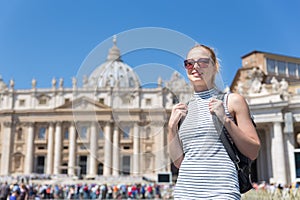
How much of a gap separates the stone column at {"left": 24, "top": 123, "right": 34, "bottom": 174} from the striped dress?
54644 mm

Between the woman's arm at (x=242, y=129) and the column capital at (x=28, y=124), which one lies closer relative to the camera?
the woman's arm at (x=242, y=129)

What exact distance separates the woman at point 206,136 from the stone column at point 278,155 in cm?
2592

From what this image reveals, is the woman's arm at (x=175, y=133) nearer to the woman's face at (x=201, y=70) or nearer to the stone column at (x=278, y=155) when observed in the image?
the woman's face at (x=201, y=70)

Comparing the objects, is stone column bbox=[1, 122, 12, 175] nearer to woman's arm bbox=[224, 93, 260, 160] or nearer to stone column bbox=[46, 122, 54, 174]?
stone column bbox=[46, 122, 54, 174]

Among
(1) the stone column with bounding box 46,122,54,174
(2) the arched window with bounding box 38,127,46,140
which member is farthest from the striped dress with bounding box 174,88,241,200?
(2) the arched window with bounding box 38,127,46,140

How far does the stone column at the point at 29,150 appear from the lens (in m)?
53.1

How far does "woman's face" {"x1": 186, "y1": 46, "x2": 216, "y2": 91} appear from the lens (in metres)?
2.20

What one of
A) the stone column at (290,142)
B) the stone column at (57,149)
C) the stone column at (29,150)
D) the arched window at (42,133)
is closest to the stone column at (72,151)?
the stone column at (57,149)

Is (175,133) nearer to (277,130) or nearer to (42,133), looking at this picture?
(277,130)

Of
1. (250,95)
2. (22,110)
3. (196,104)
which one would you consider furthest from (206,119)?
(22,110)

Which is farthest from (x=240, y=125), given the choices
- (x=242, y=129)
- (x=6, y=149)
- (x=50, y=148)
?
(x=6, y=149)

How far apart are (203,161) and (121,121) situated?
2.72ft

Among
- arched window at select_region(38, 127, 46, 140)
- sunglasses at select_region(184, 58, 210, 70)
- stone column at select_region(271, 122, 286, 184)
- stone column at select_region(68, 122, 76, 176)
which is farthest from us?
arched window at select_region(38, 127, 46, 140)

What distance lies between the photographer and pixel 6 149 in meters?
53.9
